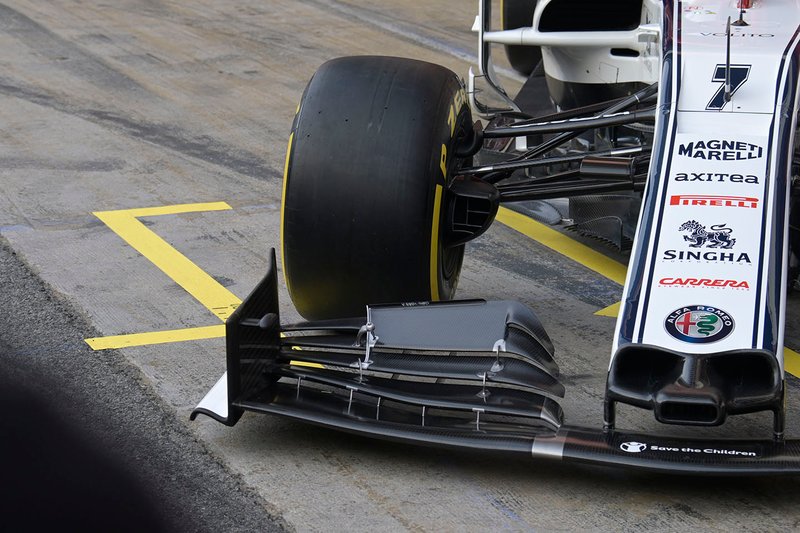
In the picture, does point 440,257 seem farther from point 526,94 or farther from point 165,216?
point 526,94

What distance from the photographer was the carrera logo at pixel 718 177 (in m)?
3.85

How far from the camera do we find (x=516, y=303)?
3922 mm

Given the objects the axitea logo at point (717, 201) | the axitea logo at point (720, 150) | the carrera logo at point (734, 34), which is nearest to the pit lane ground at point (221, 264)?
the axitea logo at point (717, 201)

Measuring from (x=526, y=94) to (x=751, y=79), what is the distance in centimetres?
359

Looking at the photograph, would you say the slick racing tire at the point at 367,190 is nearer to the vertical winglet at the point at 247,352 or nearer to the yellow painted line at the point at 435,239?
the yellow painted line at the point at 435,239

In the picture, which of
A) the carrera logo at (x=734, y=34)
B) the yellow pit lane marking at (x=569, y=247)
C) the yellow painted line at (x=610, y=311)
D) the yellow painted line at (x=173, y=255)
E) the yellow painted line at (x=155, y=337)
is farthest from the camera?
the yellow pit lane marking at (x=569, y=247)

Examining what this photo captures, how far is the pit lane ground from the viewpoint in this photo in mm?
3357

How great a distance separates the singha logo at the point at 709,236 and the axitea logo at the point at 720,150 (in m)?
0.35

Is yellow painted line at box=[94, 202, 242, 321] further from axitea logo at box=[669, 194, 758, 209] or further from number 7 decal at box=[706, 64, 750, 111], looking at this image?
number 7 decal at box=[706, 64, 750, 111]

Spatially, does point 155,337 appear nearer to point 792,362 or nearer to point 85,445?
point 792,362

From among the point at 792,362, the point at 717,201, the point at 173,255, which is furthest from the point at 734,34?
the point at 173,255

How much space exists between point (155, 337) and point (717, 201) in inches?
91.7

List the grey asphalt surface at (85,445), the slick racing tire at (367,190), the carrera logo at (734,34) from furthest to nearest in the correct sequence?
1. the carrera logo at (734,34)
2. the slick racing tire at (367,190)
3. the grey asphalt surface at (85,445)

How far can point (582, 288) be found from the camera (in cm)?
544
